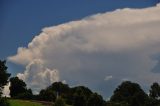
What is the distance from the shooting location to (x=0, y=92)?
438ft

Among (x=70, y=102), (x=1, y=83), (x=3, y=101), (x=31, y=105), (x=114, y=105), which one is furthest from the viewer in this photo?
(x=70, y=102)

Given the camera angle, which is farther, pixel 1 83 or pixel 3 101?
pixel 1 83

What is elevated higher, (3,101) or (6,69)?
(6,69)

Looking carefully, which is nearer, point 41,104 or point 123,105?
point 41,104

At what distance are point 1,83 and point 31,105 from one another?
75.8ft

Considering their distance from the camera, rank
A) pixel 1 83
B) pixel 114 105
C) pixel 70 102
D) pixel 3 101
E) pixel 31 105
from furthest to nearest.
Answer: pixel 70 102
pixel 114 105
pixel 31 105
pixel 1 83
pixel 3 101

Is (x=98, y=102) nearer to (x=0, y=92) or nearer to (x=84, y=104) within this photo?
(x=84, y=104)

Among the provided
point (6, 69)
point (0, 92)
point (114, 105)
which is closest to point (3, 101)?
point (0, 92)

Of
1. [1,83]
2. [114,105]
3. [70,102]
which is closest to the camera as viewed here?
[1,83]

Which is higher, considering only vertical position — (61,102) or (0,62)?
(0,62)

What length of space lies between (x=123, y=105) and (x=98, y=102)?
9.78 meters

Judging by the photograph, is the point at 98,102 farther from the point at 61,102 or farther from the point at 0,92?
the point at 0,92

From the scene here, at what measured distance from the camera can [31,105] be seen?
158 m

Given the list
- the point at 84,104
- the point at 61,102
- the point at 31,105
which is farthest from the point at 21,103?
the point at 84,104
